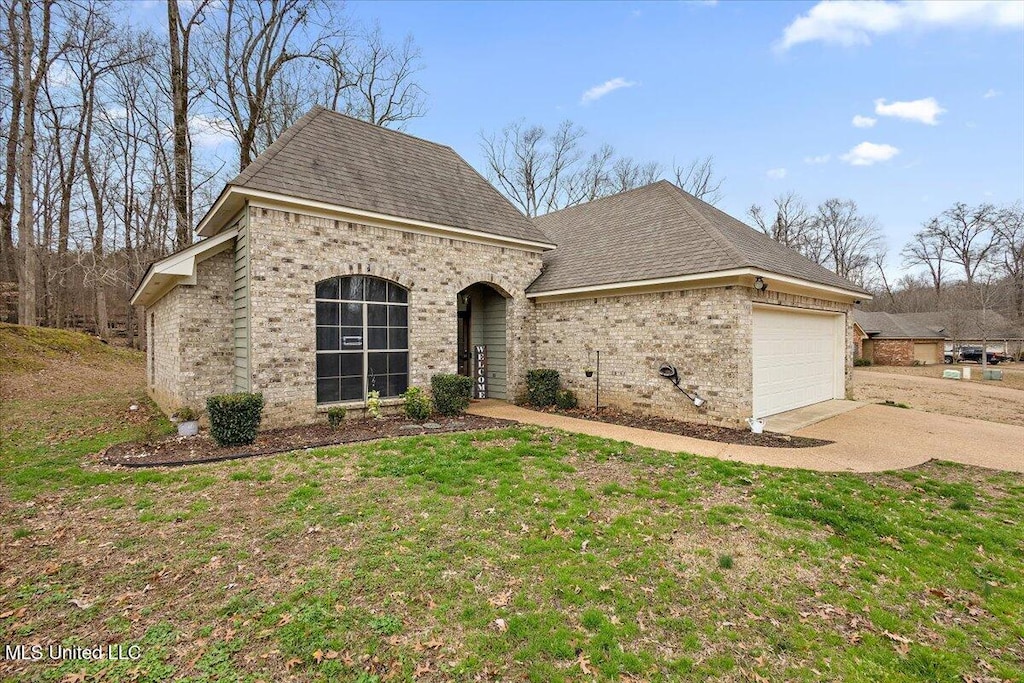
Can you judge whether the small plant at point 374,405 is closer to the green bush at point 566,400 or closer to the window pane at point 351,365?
the window pane at point 351,365

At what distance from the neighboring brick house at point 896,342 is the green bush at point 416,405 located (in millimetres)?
36120

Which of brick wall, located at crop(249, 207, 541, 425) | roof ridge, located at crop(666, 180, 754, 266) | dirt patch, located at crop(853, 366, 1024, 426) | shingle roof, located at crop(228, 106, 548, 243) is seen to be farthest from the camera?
dirt patch, located at crop(853, 366, 1024, 426)

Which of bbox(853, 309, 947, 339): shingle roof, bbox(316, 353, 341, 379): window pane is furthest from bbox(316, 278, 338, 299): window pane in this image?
bbox(853, 309, 947, 339): shingle roof

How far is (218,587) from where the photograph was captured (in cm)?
→ 340

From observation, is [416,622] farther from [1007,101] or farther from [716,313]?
[1007,101]

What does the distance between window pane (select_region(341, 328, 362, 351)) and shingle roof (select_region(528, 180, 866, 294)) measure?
4.72 m

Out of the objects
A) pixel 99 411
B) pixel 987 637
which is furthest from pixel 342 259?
pixel 987 637

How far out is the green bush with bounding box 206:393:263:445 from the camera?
278 inches

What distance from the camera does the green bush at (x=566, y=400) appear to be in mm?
11023

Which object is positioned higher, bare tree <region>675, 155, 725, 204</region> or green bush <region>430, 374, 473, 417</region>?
bare tree <region>675, 155, 725, 204</region>

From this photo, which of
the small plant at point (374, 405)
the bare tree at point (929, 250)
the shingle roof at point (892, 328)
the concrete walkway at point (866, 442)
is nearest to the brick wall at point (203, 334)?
the small plant at point (374, 405)

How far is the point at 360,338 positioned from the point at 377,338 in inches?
14.2

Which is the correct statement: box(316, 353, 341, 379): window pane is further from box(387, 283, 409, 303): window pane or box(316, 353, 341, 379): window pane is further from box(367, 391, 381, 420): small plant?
box(387, 283, 409, 303): window pane

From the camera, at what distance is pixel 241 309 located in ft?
27.6
